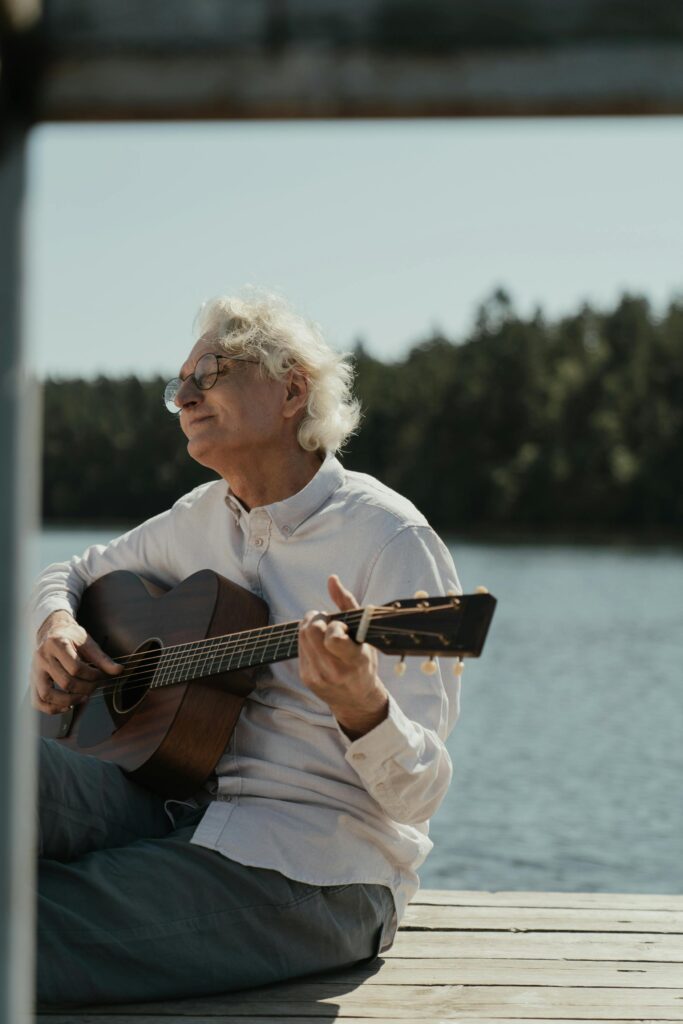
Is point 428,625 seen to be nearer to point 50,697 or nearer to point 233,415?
point 233,415

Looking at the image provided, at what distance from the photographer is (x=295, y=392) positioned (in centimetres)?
294

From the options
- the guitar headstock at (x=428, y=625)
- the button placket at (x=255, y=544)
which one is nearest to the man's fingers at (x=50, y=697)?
the button placket at (x=255, y=544)

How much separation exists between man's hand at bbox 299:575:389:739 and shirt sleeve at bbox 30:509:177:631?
3.19ft

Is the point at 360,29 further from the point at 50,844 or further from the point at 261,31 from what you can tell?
the point at 50,844

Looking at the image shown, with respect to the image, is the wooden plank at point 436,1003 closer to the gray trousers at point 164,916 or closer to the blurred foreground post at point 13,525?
the gray trousers at point 164,916

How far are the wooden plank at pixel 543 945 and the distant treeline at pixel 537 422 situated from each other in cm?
4432

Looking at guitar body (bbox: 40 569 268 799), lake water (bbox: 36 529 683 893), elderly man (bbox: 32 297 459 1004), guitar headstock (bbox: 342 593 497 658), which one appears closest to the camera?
guitar headstock (bbox: 342 593 497 658)

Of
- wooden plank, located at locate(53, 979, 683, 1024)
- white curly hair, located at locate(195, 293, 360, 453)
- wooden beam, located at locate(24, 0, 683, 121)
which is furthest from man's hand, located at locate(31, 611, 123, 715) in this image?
wooden beam, located at locate(24, 0, 683, 121)

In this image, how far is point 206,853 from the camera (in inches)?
97.9

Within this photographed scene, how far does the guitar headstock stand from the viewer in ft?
6.97

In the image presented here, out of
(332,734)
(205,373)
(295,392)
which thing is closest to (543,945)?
(332,734)

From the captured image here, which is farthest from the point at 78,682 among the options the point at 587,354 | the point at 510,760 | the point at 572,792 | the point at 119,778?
the point at 587,354

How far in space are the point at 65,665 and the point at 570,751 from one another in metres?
10.9

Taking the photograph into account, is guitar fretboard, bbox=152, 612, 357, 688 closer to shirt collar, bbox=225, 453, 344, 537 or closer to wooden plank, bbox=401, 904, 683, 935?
shirt collar, bbox=225, 453, 344, 537
